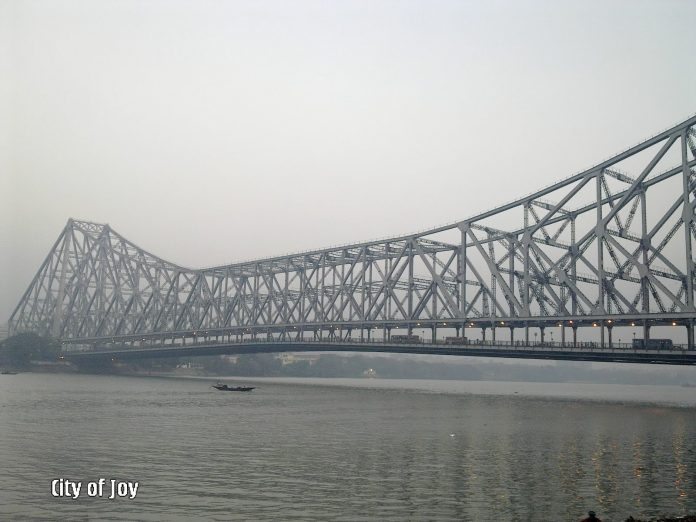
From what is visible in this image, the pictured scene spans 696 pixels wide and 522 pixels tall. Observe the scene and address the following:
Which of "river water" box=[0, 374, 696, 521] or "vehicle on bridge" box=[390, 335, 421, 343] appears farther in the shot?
"vehicle on bridge" box=[390, 335, 421, 343]

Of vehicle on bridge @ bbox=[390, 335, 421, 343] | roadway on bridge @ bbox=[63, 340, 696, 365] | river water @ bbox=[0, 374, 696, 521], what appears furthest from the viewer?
vehicle on bridge @ bbox=[390, 335, 421, 343]

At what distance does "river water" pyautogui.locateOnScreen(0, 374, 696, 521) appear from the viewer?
1037 inches

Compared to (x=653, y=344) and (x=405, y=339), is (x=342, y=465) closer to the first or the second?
(x=653, y=344)

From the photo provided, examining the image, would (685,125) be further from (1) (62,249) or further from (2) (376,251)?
(1) (62,249)

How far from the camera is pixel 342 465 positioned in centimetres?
3569

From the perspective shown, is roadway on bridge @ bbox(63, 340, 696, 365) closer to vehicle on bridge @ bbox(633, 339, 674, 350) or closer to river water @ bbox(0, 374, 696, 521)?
vehicle on bridge @ bbox(633, 339, 674, 350)

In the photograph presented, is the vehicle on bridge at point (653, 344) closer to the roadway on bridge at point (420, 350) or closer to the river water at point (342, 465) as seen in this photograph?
the roadway on bridge at point (420, 350)

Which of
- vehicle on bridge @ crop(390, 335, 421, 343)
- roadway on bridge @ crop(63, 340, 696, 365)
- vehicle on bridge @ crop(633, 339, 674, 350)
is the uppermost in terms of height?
vehicle on bridge @ crop(390, 335, 421, 343)

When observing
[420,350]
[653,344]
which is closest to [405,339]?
[420,350]

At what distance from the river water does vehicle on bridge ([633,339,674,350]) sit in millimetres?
13156

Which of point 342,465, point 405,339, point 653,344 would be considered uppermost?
point 405,339

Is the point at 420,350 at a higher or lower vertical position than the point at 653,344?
lower

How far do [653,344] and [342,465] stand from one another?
51.9 meters

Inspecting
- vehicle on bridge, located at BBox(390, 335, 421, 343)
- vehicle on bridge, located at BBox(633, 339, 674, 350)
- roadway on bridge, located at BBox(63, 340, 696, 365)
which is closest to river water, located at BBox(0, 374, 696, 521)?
roadway on bridge, located at BBox(63, 340, 696, 365)
